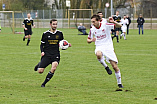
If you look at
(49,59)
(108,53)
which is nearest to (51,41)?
(49,59)

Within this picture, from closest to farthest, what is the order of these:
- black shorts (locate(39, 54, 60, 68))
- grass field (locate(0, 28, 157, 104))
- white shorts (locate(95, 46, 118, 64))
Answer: grass field (locate(0, 28, 157, 104)) → white shorts (locate(95, 46, 118, 64)) → black shorts (locate(39, 54, 60, 68))

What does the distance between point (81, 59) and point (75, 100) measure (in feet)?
29.6

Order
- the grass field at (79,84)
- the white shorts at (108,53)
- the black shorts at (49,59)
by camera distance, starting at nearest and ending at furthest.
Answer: the grass field at (79,84)
the white shorts at (108,53)
the black shorts at (49,59)

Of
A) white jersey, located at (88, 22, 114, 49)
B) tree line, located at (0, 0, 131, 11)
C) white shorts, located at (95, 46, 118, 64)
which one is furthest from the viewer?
tree line, located at (0, 0, 131, 11)

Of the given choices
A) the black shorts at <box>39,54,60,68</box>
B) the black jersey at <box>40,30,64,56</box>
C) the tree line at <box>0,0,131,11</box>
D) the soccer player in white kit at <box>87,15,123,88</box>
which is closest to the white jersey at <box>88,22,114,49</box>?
the soccer player in white kit at <box>87,15,123,88</box>

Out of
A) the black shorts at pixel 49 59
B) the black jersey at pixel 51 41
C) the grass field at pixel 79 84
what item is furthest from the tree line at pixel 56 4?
the black shorts at pixel 49 59

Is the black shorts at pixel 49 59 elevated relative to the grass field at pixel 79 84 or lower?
elevated

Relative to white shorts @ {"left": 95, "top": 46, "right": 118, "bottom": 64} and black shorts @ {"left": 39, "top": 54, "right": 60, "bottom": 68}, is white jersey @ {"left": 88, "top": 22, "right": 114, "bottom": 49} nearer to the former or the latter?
white shorts @ {"left": 95, "top": 46, "right": 118, "bottom": 64}

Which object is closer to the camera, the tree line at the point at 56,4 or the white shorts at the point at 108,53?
the white shorts at the point at 108,53

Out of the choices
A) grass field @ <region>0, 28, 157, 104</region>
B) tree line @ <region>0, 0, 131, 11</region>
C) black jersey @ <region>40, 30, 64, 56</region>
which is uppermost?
tree line @ <region>0, 0, 131, 11</region>

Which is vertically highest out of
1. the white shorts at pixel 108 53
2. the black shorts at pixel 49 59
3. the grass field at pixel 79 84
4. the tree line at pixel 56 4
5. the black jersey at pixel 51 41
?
the tree line at pixel 56 4

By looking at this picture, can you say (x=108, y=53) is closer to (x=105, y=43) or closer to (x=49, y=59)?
(x=105, y=43)

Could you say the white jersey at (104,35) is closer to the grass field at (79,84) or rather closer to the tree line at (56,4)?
the grass field at (79,84)

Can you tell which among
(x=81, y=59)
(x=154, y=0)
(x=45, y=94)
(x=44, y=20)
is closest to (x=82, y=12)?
(x=44, y=20)
